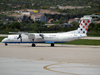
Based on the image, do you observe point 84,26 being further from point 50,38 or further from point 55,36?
point 50,38

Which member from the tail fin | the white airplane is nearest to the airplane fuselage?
the white airplane

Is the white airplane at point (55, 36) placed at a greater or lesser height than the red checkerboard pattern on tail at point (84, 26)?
lesser

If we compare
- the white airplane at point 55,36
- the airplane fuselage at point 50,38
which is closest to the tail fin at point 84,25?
the white airplane at point 55,36

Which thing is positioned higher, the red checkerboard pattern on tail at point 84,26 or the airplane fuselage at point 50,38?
the red checkerboard pattern on tail at point 84,26

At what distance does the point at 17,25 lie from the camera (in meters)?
121

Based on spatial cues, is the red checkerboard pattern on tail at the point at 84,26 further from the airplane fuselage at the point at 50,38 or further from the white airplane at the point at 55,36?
the airplane fuselage at the point at 50,38

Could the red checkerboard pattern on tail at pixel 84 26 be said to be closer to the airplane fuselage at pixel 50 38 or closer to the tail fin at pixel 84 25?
the tail fin at pixel 84 25

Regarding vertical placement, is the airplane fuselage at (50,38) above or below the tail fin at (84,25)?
below

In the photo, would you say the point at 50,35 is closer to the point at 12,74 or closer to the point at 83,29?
the point at 83,29

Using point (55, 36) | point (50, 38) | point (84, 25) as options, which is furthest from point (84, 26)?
point (50, 38)

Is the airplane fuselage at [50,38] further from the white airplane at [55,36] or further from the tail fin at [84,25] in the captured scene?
the tail fin at [84,25]

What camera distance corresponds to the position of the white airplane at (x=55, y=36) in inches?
1642

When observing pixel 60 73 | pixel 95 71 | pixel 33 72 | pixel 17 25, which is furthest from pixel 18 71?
pixel 17 25

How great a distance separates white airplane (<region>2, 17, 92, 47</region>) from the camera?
4172 centimetres
